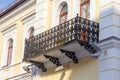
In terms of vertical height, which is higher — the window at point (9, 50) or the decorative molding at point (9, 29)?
the decorative molding at point (9, 29)

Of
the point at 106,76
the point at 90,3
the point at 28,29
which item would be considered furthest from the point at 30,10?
the point at 106,76

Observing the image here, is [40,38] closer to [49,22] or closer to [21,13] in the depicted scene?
[49,22]

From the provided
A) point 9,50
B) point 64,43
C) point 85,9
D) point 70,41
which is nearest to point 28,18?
point 9,50

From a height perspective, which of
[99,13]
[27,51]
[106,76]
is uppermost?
[99,13]

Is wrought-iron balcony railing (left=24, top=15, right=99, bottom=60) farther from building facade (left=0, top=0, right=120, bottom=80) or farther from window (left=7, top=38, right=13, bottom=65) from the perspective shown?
window (left=7, top=38, right=13, bottom=65)

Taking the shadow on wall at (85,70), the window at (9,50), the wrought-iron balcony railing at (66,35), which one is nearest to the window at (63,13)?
the wrought-iron balcony railing at (66,35)

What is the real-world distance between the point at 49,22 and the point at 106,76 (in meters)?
5.28

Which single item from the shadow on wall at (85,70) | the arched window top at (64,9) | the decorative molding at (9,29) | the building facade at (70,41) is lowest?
the shadow on wall at (85,70)

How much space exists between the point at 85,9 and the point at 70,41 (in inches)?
91.3

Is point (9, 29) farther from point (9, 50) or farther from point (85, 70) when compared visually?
point (85, 70)

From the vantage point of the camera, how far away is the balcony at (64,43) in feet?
44.5

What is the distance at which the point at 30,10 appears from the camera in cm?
1973

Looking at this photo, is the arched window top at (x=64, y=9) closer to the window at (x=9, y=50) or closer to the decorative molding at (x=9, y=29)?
the decorative molding at (x=9, y=29)

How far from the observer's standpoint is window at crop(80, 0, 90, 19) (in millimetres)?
15105
